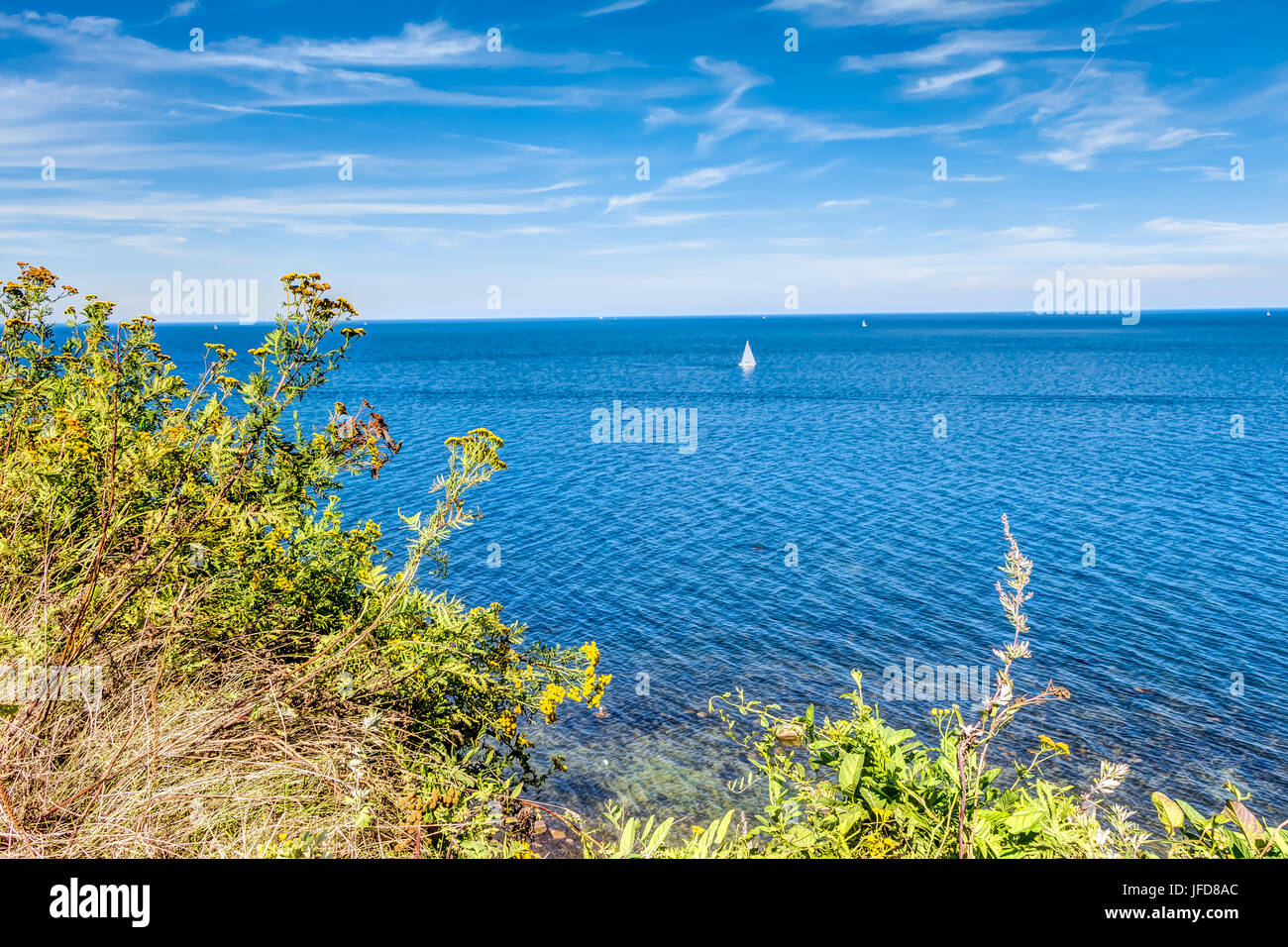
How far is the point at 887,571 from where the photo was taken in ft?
104

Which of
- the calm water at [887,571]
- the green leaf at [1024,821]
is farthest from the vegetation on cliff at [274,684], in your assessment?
the calm water at [887,571]

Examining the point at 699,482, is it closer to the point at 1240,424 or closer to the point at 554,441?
the point at 554,441

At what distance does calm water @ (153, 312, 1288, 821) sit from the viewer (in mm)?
20172

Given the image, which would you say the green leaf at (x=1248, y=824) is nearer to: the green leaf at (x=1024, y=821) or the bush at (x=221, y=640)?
the green leaf at (x=1024, y=821)

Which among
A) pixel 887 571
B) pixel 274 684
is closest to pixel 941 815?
pixel 274 684

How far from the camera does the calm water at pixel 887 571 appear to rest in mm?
20172

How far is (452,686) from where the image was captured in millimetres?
7621

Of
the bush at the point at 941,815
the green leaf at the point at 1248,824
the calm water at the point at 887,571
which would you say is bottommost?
the calm water at the point at 887,571

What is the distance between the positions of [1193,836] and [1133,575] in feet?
101

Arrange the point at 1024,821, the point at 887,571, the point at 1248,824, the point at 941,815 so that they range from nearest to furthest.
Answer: the point at 1248,824 → the point at 1024,821 → the point at 941,815 → the point at 887,571

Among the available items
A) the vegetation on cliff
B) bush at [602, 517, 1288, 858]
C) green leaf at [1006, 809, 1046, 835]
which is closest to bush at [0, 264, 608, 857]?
the vegetation on cliff

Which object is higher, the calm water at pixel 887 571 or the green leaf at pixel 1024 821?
the green leaf at pixel 1024 821

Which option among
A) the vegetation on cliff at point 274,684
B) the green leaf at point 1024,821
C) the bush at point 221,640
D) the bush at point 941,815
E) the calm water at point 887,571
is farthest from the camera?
the calm water at point 887,571

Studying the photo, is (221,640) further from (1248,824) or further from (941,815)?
(1248,824)
